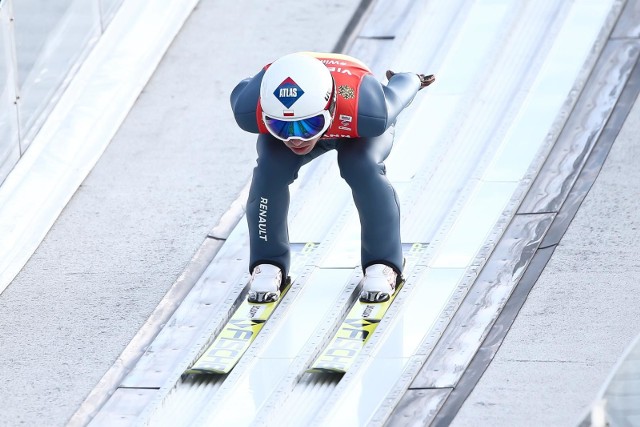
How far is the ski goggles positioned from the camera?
545 centimetres

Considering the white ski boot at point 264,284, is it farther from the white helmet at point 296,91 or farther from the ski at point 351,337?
the white helmet at point 296,91

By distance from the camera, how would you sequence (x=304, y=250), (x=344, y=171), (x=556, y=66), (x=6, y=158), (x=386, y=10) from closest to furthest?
(x=344, y=171), (x=304, y=250), (x=6, y=158), (x=556, y=66), (x=386, y=10)

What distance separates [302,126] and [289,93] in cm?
14

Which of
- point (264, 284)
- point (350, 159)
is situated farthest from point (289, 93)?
point (264, 284)

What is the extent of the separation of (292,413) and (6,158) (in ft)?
7.54

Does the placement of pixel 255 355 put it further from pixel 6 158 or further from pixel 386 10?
pixel 386 10

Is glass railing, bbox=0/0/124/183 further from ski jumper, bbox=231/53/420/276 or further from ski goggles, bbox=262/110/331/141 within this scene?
ski goggles, bbox=262/110/331/141

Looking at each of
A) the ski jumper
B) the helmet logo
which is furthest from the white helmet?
the ski jumper

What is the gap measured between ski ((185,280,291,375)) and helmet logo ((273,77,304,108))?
985 millimetres

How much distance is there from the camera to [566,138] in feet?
23.1

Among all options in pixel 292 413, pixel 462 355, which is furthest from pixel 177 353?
pixel 462 355

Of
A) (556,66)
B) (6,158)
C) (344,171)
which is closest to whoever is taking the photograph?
(344,171)

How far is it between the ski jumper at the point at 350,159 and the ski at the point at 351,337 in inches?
7.1

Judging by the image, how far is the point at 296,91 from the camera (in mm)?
5422
